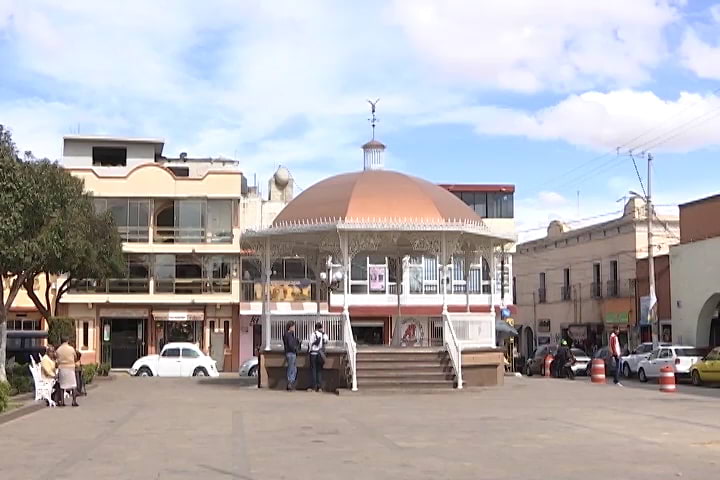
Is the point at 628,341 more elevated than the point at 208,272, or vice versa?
the point at 208,272

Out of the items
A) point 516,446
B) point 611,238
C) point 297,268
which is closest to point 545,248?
point 611,238

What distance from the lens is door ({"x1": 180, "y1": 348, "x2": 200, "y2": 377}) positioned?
129 feet

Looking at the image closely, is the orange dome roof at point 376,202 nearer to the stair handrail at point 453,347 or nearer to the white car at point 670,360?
the stair handrail at point 453,347

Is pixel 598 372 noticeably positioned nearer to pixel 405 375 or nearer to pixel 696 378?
pixel 696 378

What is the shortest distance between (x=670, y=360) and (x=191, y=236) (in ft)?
83.5

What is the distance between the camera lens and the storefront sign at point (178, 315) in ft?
164

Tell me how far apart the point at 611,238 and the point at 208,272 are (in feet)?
72.1

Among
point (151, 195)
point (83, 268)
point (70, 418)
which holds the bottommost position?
point (70, 418)

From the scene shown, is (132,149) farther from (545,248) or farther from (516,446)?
(516,446)

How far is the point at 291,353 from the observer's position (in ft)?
84.4

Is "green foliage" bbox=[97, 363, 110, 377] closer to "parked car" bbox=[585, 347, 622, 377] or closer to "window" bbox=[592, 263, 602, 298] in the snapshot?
"parked car" bbox=[585, 347, 622, 377]

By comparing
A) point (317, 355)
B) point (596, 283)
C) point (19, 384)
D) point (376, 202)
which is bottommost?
point (19, 384)

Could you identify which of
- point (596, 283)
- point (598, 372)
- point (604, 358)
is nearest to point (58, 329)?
point (598, 372)

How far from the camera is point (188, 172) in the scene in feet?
188
